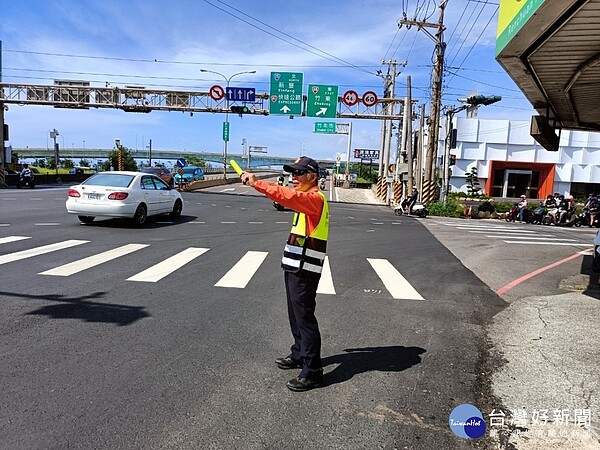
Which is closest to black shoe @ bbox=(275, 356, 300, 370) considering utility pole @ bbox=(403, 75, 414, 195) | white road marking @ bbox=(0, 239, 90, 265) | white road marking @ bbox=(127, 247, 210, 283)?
white road marking @ bbox=(127, 247, 210, 283)

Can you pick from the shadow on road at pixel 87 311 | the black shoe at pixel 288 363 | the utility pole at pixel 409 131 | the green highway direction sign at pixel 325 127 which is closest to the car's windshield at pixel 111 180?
the shadow on road at pixel 87 311

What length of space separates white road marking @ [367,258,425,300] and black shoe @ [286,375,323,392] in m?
3.36

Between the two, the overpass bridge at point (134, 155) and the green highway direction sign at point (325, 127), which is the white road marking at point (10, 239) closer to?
the green highway direction sign at point (325, 127)

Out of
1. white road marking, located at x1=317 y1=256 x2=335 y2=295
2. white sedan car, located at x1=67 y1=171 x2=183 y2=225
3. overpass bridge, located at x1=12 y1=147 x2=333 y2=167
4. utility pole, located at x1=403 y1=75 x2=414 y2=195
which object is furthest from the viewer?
overpass bridge, located at x1=12 y1=147 x2=333 y2=167

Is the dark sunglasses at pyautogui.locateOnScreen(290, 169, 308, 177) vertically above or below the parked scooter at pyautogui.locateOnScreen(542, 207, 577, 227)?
above

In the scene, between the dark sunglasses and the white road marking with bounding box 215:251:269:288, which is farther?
the white road marking with bounding box 215:251:269:288

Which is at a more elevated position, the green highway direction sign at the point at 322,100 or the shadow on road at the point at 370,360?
the green highway direction sign at the point at 322,100

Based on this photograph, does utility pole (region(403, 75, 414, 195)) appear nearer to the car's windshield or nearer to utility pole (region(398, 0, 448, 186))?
utility pole (region(398, 0, 448, 186))

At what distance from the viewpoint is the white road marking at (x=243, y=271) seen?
7.29 m

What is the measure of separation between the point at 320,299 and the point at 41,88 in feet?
110

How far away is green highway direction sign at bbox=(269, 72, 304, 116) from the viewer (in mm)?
31016

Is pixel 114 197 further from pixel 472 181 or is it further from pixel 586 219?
pixel 472 181

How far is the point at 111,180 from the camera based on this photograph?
13.0m

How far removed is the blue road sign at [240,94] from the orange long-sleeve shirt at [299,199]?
95.7 ft
